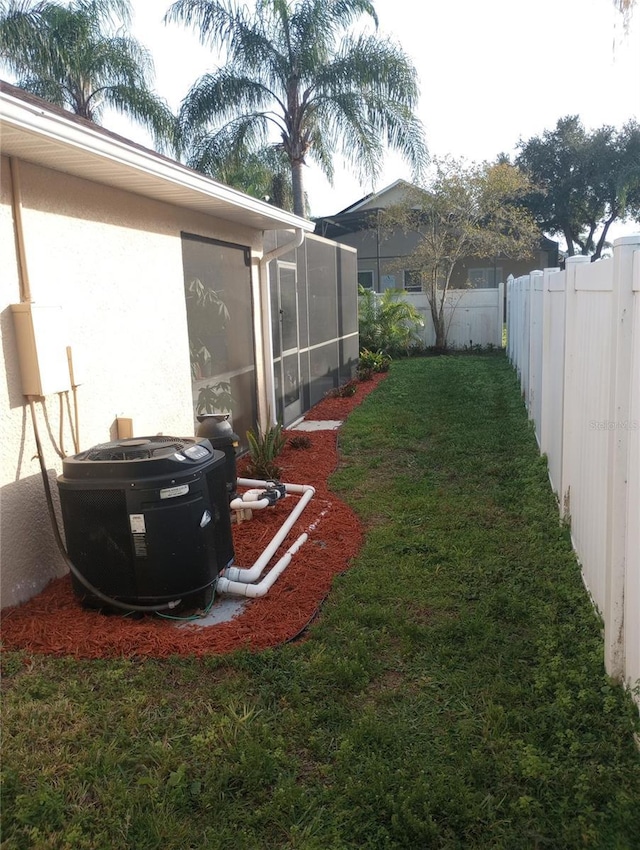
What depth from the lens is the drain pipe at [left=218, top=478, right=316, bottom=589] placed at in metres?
3.97

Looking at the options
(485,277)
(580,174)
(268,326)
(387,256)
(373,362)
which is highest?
(580,174)

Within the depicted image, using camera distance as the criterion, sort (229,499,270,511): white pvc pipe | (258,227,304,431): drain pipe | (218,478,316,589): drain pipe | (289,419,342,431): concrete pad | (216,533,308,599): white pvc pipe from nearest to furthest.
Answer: (216,533,308,599): white pvc pipe < (218,478,316,589): drain pipe < (229,499,270,511): white pvc pipe < (258,227,304,431): drain pipe < (289,419,342,431): concrete pad

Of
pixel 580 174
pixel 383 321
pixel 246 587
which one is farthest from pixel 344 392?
pixel 580 174

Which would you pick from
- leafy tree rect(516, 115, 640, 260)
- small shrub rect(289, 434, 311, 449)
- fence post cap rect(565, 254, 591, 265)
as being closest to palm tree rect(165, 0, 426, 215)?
small shrub rect(289, 434, 311, 449)

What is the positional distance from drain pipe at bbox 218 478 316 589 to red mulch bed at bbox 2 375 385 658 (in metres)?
0.12

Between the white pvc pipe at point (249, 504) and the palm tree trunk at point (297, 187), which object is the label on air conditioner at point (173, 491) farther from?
the palm tree trunk at point (297, 187)

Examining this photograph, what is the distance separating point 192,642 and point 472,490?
3.06 meters

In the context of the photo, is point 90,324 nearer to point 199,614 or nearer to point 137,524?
point 137,524

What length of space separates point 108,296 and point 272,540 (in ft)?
6.32

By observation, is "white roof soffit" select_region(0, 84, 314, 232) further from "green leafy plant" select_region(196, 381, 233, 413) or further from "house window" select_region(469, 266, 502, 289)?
"house window" select_region(469, 266, 502, 289)

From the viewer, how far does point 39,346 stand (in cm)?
358

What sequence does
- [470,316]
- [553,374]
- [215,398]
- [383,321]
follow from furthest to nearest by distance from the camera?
1. [470,316]
2. [383,321]
3. [215,398]
4. [553,374]

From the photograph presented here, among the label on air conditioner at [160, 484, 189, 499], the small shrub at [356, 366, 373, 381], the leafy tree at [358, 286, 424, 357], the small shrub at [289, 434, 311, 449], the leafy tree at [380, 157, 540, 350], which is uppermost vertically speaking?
the leafy tree at [380, 157, 540, 350]

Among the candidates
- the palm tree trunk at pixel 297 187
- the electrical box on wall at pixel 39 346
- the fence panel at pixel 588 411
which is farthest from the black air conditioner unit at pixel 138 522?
the palm tree trunk at pixel 297 187
